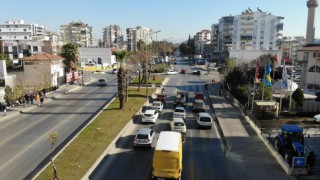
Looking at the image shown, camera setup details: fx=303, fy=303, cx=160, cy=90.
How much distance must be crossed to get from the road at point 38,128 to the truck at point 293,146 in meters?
16.4

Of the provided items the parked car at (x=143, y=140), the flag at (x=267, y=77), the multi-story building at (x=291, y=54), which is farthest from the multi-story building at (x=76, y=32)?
the parked car at (x=143, y=140)

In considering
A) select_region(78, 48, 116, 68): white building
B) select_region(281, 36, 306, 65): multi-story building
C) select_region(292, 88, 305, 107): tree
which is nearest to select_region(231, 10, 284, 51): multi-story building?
select_region(281, 36, 306, 65): multi-story building

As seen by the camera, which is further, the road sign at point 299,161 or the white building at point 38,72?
the white building at point 38,72

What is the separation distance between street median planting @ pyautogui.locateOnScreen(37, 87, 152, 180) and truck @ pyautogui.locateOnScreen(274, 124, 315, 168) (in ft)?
41.4

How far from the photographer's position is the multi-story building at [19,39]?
98.6 meters

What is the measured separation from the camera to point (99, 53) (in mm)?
109812

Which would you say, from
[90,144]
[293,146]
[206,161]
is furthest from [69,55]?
[293,146]

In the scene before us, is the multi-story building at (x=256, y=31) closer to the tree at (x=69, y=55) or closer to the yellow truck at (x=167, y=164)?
the tree at (x=69, y=55)

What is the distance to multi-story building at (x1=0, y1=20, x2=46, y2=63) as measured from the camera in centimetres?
9862

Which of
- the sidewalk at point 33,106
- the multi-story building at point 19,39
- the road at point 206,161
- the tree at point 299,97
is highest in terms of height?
the multi-story building at point 19,39

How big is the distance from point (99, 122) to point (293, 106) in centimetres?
2236

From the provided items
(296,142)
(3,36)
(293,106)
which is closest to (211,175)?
(296,142)

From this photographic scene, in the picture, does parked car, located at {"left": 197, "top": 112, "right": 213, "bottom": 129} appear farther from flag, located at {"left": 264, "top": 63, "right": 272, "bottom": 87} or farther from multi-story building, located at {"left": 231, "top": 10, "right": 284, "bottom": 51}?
multi-story building, located at {"left": 231, "top": 10, "right": 284, "bottom": 51}

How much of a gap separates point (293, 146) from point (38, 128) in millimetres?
22296
